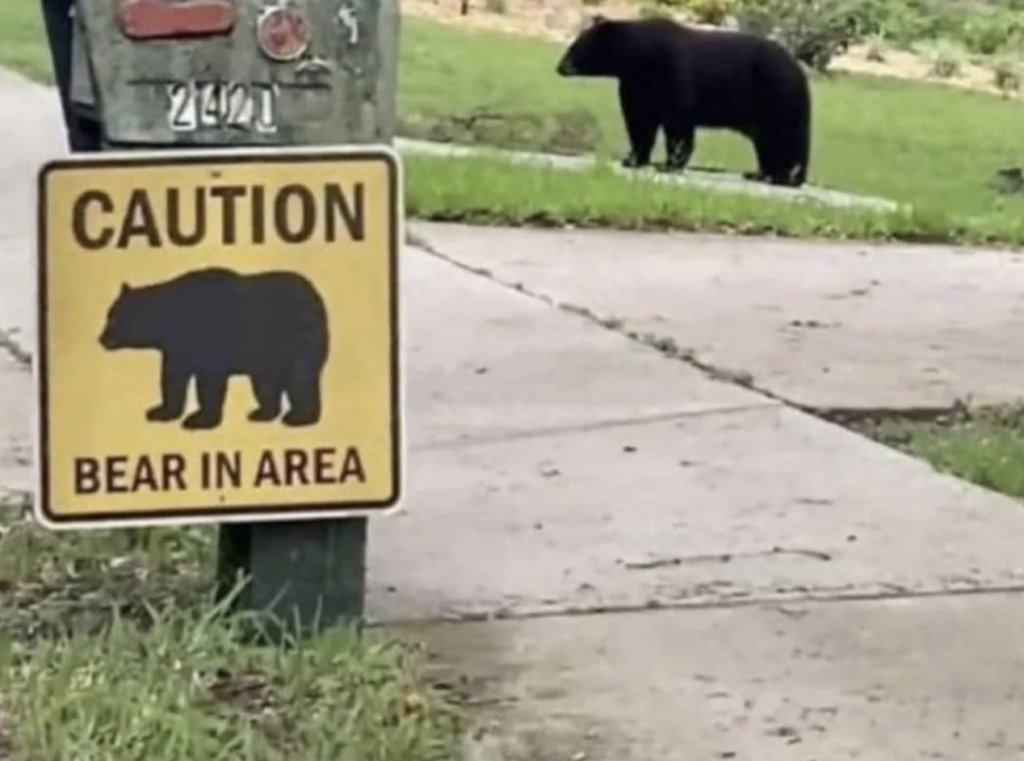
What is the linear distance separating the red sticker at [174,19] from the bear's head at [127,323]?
38 cm

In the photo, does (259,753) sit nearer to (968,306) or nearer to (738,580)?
(738,580)

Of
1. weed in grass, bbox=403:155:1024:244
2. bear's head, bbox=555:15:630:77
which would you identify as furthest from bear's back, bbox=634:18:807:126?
weed in grass, bbox=403:155:1024:244

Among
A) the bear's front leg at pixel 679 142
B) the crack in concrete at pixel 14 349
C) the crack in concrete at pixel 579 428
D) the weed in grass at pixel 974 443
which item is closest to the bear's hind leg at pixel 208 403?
the crack in concrete at pixel 579 428

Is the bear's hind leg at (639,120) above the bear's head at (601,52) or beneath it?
beneath

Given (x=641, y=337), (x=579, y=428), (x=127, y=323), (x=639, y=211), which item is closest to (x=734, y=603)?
(x=127, y=323)

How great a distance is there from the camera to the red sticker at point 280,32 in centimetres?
411

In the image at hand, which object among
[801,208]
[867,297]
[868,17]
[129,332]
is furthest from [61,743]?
[868,17]

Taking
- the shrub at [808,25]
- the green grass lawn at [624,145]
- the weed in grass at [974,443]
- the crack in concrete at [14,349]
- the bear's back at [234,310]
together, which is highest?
the bear's back at [234,310]

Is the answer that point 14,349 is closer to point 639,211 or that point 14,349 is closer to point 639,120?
point 639,211

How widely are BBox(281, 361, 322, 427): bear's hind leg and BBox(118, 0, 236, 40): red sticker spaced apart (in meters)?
0.51

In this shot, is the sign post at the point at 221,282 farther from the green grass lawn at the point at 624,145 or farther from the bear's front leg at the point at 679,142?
the bear's front leg at the point at 679,142

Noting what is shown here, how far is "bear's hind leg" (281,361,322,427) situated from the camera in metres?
4.12

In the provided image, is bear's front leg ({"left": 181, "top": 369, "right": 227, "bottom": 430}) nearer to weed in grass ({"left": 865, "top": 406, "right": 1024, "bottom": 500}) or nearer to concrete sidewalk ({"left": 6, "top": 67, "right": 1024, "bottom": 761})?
concrete sidewalk ({"left": 6, "top": 67, "right": 1024, "bottom": 761})

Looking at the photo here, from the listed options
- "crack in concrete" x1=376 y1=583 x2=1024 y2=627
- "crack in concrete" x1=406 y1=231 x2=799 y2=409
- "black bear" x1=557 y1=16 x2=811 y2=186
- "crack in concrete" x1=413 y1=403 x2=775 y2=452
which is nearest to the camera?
"crack in concrete" x1=376 y1=583 x2=1024 y2=627
